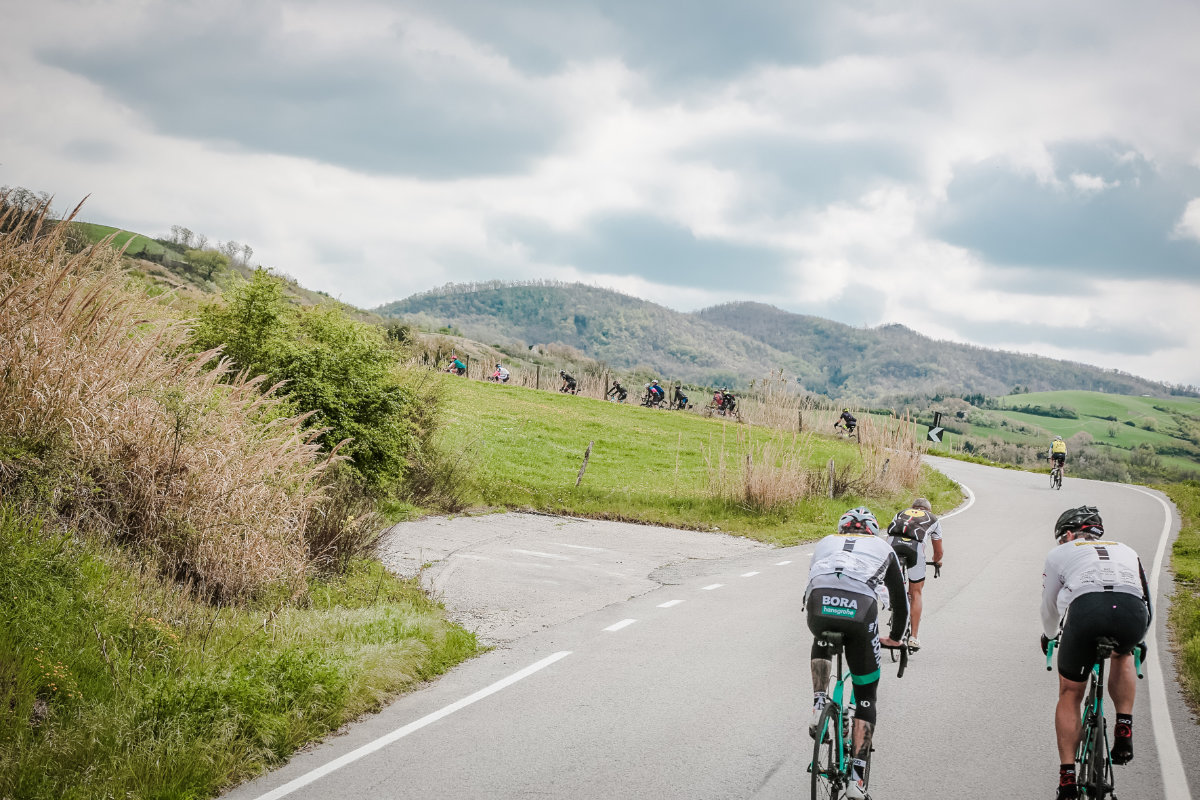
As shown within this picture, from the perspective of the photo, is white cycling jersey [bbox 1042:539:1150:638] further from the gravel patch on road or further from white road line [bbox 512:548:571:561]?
white road line [bbox 512:548:571:561]

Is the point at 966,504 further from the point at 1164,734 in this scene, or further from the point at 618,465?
the point at 1164,734

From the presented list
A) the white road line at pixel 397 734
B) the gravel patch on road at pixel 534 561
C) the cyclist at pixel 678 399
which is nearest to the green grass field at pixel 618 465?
the gravel patch on road at pixel 534 561

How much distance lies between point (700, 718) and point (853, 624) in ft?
6.62

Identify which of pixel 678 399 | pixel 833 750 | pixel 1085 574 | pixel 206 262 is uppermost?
pixel 206 262

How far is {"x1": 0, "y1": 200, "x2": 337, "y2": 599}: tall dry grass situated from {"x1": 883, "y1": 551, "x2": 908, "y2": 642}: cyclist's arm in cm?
609

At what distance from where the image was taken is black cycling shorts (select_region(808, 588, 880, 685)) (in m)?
5.39

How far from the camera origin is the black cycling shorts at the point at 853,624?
5.39 m

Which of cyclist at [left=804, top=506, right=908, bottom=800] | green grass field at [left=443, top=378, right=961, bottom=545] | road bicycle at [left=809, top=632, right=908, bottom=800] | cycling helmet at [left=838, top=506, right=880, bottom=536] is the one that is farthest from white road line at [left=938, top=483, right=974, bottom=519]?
road bicycle at [left=809, top=632, right=908, bottom=800]

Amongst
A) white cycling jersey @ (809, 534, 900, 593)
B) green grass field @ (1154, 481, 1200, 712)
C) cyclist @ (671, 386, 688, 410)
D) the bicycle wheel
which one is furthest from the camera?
cyclist @ (671, 386, 688, 410)

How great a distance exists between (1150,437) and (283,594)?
157964 millimetres

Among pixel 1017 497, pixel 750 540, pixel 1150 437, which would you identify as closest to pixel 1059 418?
pixel 1150 437

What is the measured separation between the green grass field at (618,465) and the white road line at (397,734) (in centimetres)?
1243

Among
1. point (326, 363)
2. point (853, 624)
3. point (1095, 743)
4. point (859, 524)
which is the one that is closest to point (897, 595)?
point (859, 524)

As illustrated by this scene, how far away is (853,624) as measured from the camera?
539 centimetres
